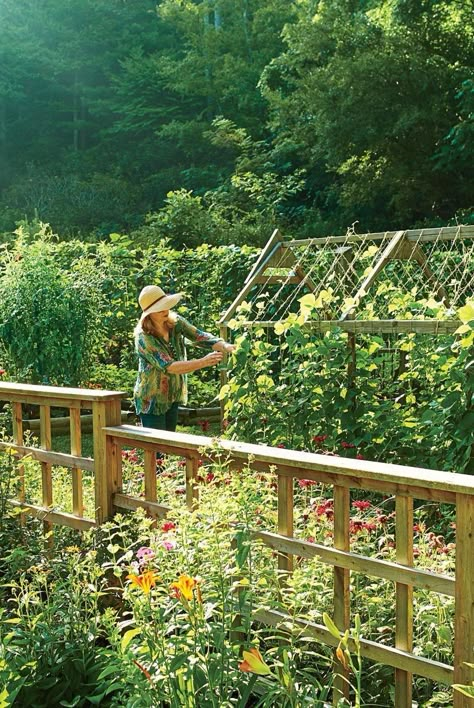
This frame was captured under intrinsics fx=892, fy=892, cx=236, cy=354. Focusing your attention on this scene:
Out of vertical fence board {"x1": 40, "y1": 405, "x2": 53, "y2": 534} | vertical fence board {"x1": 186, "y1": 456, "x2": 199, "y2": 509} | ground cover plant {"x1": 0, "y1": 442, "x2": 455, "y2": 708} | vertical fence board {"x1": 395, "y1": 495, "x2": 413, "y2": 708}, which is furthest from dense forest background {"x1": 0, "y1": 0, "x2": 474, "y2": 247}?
vertical fence board {"x1": 395, "y1": 495, "x2": 413, "y2": 708}

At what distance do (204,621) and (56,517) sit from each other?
1.83 m

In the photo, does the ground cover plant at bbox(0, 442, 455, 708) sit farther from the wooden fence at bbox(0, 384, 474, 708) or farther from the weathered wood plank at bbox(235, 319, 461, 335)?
the weathered wood plank at bbox(235, 319, 461, 335)

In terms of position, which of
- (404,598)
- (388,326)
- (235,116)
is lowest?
(404,598)

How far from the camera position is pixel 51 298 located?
8328mm

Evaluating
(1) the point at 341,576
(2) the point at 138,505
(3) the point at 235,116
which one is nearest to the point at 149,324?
(2) the point at 138,505

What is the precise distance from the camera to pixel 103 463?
359 cm

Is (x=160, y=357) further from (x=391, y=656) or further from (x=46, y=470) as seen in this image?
(x=391, y=656)

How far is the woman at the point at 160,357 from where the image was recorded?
489 cm

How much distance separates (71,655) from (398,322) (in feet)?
9.66

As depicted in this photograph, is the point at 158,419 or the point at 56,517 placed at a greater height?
the point at 158,419

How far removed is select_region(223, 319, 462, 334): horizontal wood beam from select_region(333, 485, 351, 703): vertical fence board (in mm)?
2427

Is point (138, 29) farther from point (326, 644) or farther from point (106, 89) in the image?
point (326, 644)

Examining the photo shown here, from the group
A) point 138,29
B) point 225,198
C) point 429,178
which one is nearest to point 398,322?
point 429,178

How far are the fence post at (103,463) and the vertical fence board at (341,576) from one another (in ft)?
4.25
